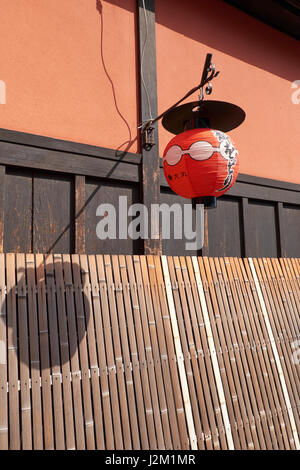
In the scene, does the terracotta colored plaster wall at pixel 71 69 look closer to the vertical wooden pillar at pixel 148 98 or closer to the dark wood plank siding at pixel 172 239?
the vertical wooden pillar at pixel 148 98

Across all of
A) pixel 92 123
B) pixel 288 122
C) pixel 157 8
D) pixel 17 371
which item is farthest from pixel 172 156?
pixel 288 122

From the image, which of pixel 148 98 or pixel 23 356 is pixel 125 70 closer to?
pixel 148 98

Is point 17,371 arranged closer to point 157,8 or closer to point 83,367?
point 83,367

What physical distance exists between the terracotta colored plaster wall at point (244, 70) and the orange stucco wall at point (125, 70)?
2 cm

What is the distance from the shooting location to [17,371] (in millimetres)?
2566

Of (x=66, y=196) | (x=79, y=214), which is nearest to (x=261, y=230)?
(x=79, y=214)

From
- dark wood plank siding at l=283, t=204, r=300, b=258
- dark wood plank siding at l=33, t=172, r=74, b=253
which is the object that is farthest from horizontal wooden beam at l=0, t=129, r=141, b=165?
dark wood plank siding at l=283, t=204, r=300, b=258

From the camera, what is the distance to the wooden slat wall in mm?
2615

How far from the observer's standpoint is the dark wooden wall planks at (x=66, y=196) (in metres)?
3.43

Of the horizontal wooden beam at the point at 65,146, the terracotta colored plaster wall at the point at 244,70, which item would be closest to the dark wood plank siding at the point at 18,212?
the horizontal wooden beam at the point at 65,146

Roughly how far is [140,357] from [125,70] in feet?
11.0

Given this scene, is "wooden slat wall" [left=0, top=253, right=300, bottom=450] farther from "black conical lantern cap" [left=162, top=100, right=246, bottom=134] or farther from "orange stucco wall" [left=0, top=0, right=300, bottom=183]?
"orange stucco wall" [left=0, top=0, right=300, bottom=183]
